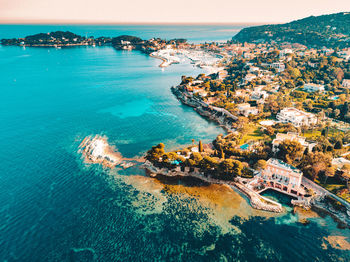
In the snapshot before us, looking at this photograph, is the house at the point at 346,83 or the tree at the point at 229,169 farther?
the house at the point at 346,83


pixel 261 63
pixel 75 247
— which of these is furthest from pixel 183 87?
pixel 75 247

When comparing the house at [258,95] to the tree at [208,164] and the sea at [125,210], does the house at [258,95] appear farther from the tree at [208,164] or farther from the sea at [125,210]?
the tree at [208,164]

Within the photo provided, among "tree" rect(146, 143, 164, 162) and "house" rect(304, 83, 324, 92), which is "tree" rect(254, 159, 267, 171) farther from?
"house" rect(304, 83, 324, 92)

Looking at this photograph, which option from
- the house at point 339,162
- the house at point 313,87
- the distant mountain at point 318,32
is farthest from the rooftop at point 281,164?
the distant mountain at point 318,32

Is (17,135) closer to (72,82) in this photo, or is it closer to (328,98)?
(72,82)

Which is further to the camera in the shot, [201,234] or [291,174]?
[291,174]

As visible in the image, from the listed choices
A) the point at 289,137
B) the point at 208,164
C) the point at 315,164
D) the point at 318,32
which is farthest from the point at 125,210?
the point at 318,32
